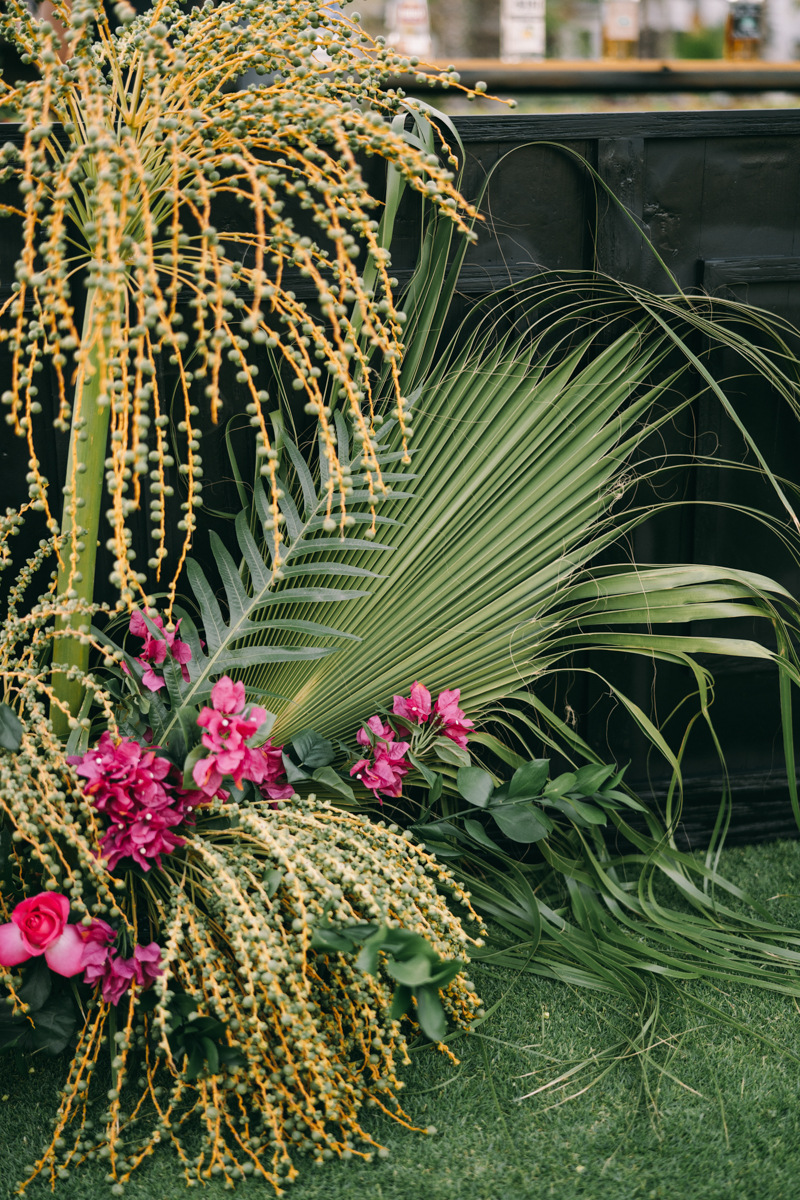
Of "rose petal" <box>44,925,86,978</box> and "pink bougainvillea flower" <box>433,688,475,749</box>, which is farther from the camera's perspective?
"pink bougainvillea flower" <box>433,688,475,749</box>

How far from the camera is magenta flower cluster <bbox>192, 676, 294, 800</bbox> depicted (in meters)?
1.22

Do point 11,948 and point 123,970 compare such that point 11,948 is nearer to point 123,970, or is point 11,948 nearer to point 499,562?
point 123,970

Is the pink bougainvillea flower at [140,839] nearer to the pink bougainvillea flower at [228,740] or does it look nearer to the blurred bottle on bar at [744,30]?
the pink bougainvillea flower at [228,740]

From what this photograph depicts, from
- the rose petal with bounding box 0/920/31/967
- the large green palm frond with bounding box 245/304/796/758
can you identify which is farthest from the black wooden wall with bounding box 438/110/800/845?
the rose petal with bounding box 0/920/31/967

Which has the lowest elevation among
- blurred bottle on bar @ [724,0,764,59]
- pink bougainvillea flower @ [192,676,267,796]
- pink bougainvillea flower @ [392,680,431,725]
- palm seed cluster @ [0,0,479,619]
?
pink bougainvillea flower @ [392,680,431,725]

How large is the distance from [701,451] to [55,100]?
1.48 metres

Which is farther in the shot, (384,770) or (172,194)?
(384,770)

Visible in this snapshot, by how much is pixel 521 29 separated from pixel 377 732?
403cm

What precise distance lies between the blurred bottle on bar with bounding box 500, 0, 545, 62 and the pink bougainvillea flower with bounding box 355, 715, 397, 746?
3.82 m

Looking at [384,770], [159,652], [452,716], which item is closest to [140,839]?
[159,652]

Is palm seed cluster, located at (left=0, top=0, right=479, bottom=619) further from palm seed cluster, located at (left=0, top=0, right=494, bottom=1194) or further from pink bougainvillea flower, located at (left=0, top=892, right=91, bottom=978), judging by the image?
pink bougainvillea flower, located at (left=0, top=892, right=91, bottom=978)

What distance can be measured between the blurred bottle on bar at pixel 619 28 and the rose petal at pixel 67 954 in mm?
4433

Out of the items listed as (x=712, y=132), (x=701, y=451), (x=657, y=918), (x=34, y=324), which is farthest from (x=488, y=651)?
(x=712, y=132)

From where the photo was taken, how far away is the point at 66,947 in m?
1.25
